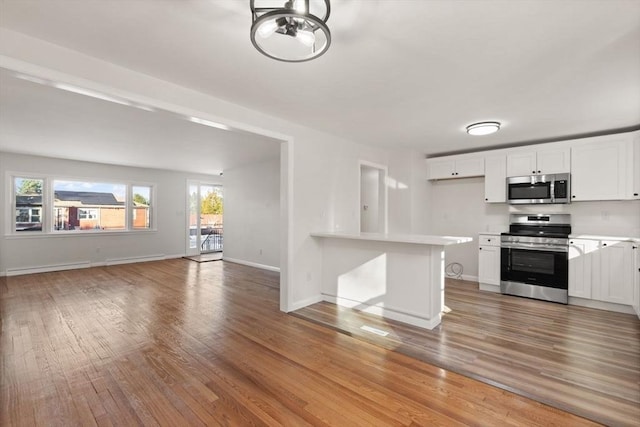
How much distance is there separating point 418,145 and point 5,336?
585cm

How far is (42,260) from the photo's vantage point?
6.35 m

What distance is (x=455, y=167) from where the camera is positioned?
5484mm

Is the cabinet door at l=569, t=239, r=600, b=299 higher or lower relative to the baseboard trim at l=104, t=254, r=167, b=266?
higher

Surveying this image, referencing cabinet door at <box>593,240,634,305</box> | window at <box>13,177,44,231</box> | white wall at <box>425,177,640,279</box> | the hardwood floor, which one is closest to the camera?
the hardwood floor

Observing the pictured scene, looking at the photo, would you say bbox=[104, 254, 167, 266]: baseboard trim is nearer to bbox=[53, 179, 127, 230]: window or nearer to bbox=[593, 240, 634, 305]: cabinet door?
bbox=[53, 179, 127, 230]: window

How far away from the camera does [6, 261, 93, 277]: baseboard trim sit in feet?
19.6

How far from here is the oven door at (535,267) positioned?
4.11 metres

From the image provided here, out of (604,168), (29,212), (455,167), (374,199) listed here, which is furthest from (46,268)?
(604,168)

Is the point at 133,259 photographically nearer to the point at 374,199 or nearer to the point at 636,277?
the point at 374,199

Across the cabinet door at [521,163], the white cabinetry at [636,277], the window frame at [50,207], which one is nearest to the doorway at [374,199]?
the cabinet door at [521,163]

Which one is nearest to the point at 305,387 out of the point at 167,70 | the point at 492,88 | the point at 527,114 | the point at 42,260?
the point at 167,70

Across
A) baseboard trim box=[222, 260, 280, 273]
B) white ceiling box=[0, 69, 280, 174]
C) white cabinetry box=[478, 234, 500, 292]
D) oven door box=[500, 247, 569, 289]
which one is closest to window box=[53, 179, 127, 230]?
white ceiling box=[0, 69, 280, 174]

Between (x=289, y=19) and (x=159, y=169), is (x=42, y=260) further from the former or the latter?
(x=289, y=19)

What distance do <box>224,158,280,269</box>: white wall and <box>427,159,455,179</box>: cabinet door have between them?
126 inches
